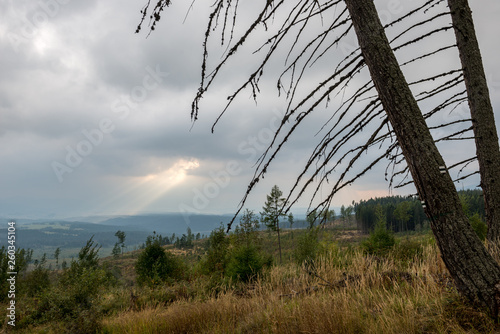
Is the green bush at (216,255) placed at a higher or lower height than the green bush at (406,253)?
lower

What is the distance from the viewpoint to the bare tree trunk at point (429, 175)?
1.85 metres

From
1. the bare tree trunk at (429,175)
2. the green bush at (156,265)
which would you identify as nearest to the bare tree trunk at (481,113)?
the bare tree trunk at (429,175)

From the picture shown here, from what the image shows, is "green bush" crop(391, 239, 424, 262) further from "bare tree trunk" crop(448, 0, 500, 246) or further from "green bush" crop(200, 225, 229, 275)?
"green bush" crop(200, 225, 229, 275)

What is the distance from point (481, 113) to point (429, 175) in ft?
9.81

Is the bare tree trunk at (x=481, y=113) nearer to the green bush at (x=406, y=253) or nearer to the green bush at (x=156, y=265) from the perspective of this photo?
the green bush at (x=406, y=253)

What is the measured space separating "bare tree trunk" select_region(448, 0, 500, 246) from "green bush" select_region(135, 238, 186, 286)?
20.1m

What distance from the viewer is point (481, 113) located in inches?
151

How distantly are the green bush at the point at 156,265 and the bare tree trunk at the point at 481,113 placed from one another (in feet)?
66.0

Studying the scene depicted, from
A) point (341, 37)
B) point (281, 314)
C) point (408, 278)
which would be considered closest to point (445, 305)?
point (281, 314)

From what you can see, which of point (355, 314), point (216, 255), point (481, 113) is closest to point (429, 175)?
point (355, 314)

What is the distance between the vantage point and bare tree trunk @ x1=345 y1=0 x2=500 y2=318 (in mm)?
1846

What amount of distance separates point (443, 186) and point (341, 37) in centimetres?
162

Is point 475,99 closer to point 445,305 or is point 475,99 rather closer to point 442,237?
point 442,237

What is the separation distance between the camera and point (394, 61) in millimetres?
2074
